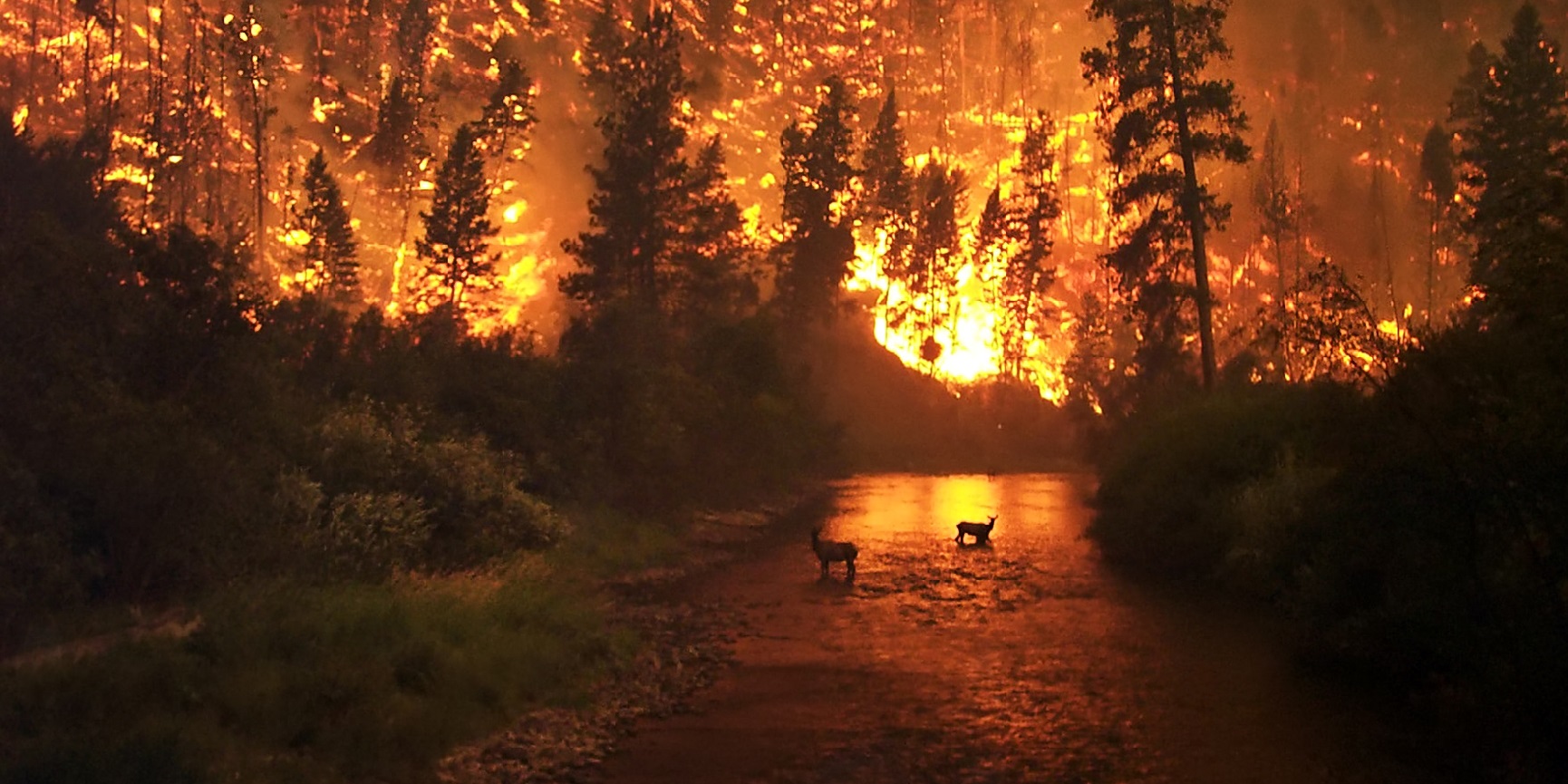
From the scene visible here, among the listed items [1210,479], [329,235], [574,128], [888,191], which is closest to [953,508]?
Result: [1210,479]

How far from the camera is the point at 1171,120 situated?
112ft

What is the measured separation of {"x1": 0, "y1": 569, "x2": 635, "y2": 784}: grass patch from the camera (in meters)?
9.52

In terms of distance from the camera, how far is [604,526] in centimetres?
2944

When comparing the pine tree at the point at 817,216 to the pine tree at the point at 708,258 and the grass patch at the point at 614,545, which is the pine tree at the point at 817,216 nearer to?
the pine tree at the point at 708,258

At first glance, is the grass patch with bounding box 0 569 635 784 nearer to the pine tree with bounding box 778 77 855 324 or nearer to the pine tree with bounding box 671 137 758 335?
the pine tree with bounding box 671 137 758 335

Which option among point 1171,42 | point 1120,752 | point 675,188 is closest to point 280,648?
point 1120,752

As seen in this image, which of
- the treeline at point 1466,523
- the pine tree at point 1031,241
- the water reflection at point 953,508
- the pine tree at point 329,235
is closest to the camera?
the treeline at point 1466,523

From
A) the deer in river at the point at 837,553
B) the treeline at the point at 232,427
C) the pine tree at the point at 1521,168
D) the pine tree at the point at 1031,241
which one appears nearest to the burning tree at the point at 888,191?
the pine tree at the point at 1031,241

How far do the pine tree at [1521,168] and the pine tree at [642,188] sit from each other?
119ft

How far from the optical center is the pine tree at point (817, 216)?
77562 mm

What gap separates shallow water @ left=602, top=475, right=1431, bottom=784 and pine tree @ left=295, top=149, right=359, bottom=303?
46669 millimetres

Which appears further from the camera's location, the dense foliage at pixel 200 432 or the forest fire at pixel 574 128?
the forest fire at pixel 574 128

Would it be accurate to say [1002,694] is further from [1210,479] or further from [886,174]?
[886,174]

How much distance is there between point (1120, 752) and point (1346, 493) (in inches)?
176
